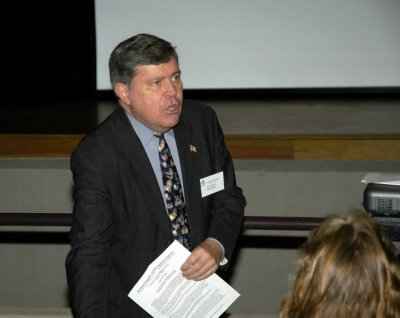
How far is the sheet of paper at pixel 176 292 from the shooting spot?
6.76 feet

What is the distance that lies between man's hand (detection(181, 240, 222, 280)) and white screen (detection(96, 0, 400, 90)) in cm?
564

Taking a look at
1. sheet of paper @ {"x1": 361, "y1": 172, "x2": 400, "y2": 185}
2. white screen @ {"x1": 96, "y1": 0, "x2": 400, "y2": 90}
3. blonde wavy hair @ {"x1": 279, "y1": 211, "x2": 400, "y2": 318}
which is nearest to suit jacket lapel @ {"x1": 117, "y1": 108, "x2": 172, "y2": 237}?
sheet of paper @ {"x1": 361, "y1": 172, "x2": 400, "y2": 185}

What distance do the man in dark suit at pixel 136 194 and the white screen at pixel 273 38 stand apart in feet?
17.9

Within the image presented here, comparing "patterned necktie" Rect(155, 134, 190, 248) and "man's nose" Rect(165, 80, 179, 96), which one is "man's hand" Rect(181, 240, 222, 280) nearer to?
"patterned necktie" Rect(155, 134, 190, 248)

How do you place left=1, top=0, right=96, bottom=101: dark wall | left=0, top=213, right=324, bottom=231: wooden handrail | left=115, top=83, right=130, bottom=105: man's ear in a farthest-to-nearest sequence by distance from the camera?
1. left=1, top=0, right=96, bottom=101: dark wall
2. left=0, top=213, right=324, bottom=231: wooden handrail
3. left=115, top=83, right=130, bottom=105: man's ear

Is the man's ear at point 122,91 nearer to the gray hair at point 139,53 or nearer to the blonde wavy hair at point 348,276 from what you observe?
the gray hair at point 139,53

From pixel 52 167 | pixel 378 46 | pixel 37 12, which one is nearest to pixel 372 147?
pixel 52 167

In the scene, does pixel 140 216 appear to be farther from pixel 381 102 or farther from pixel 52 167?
pixel 381 102

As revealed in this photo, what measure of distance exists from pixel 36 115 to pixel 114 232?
4972mm

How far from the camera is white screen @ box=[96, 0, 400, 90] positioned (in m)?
7.41

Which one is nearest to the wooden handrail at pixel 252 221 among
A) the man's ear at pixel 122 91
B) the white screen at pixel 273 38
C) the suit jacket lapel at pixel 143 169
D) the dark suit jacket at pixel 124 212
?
the dark suit jacket at pixel 124 212

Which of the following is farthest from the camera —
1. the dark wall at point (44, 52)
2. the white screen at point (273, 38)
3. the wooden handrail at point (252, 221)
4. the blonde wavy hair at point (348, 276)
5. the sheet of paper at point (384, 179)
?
the dark wall at point (44, 52)

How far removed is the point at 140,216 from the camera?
6.93 feet

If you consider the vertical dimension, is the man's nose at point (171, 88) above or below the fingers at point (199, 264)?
above
